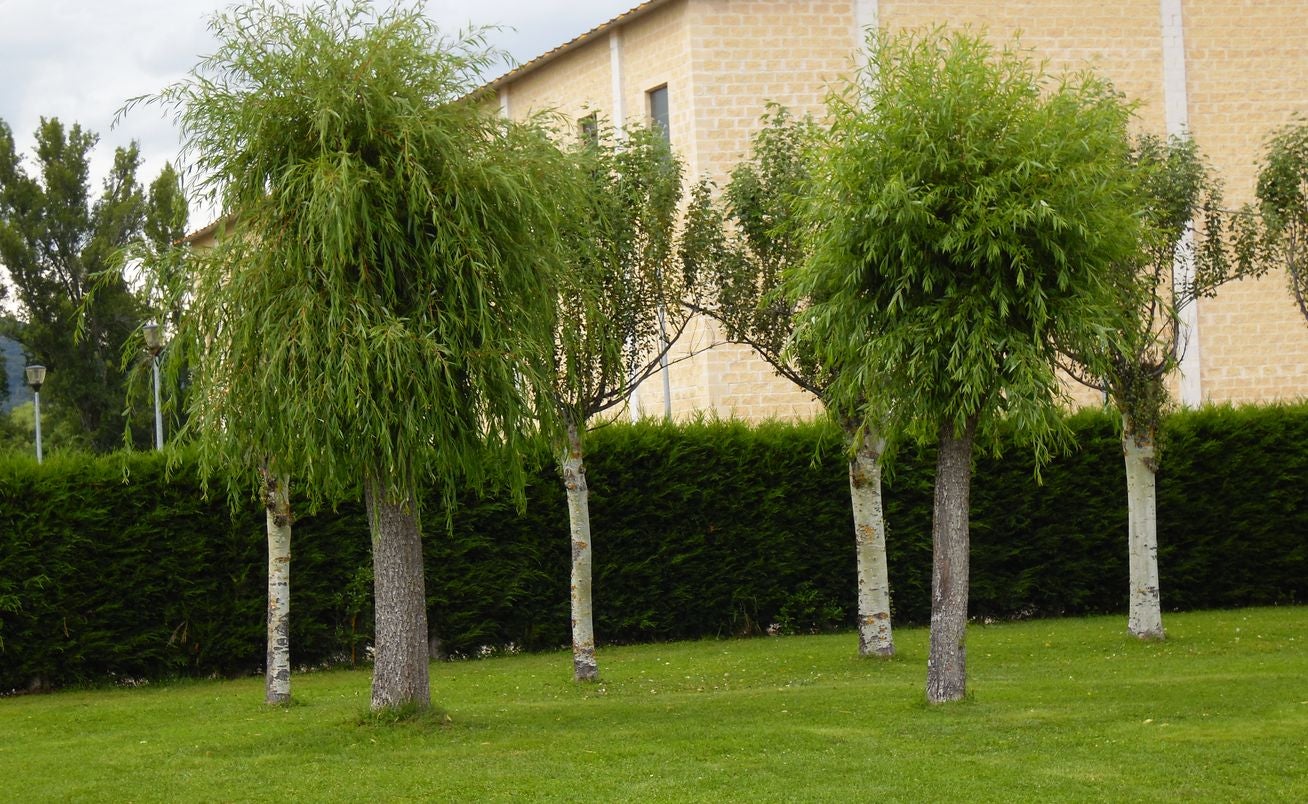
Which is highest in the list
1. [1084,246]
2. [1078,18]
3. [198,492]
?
[1078,18]

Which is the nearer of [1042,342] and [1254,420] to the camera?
[1042,342]

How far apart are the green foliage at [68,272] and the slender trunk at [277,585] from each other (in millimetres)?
31090

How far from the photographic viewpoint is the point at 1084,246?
10906 mm

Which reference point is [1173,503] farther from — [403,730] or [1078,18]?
[403,730]

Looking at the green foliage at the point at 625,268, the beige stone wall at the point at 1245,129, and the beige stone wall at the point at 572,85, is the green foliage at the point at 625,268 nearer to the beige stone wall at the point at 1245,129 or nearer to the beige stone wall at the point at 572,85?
the beige stone wall at the point at 572,85

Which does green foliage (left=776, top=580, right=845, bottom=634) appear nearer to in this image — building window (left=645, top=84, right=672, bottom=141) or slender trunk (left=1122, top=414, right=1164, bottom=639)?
slender trunk (left=1122, top=414, right=1164, bottom=639)

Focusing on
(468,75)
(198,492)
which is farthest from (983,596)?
(468,75)

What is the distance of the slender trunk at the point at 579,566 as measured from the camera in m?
14.5

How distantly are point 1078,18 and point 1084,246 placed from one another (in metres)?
16.7

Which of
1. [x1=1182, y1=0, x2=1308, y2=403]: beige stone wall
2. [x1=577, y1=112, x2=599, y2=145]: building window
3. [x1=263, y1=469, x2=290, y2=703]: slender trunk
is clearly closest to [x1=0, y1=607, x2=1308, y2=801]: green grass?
[x1=263, y1=469, x2=290, y2=703]: slender trunk

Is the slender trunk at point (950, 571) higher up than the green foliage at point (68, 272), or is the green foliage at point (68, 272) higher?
the green foliage at point (68, 272)

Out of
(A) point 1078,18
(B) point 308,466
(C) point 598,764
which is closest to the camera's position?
(C) point 598,764

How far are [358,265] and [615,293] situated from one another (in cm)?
458

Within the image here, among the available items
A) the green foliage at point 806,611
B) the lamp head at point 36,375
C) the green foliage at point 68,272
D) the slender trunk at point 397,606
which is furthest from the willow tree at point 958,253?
the green foliage at point 68,272
